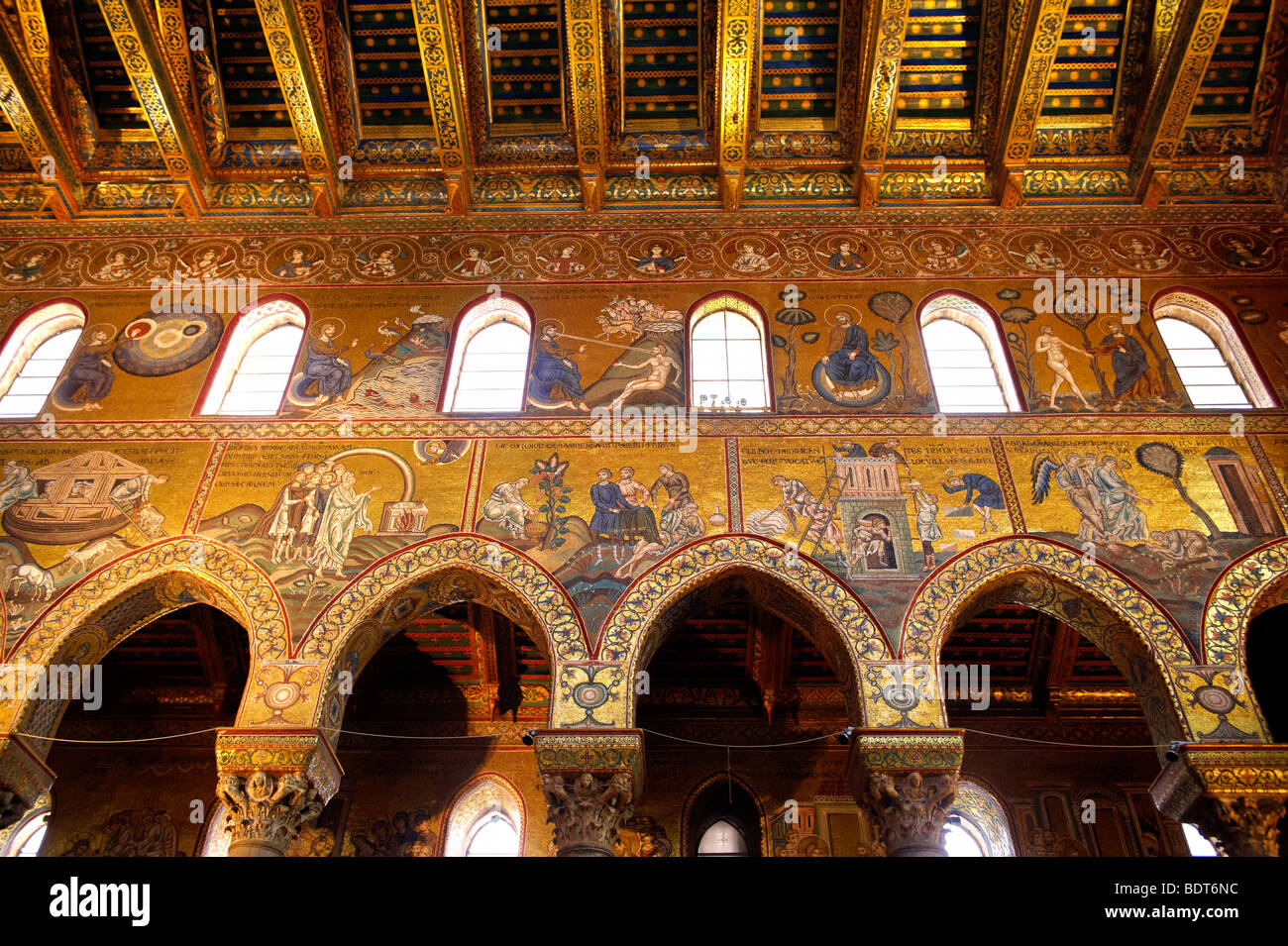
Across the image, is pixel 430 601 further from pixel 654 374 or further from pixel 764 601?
pixel 654 374

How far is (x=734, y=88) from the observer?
11961 millimetres

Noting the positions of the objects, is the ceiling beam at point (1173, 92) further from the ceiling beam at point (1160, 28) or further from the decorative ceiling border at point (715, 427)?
the decorative ceiling border at point (715, 427)

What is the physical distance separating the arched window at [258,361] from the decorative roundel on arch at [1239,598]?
9300 millimetres

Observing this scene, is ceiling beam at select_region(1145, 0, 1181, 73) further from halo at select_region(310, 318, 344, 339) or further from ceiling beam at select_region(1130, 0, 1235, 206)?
halo at select_region(310, 318, 344, 339)

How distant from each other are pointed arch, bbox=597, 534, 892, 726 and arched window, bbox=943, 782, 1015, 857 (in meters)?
3.99

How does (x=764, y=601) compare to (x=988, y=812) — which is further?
(x=988, y=812)

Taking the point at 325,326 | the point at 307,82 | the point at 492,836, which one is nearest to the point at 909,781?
the point at 492,836

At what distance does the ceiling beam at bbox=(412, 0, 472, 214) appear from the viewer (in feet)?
37.7

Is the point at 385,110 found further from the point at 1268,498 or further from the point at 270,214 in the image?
the point at 1268,498

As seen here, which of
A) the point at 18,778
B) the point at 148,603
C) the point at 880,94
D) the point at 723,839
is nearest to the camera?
the point at 18,778

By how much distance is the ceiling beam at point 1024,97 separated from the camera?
37.1ft

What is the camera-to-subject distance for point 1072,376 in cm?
1102

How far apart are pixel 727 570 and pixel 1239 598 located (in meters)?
4.57

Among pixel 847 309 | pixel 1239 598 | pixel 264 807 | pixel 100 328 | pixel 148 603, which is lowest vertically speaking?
pixel 264 807
